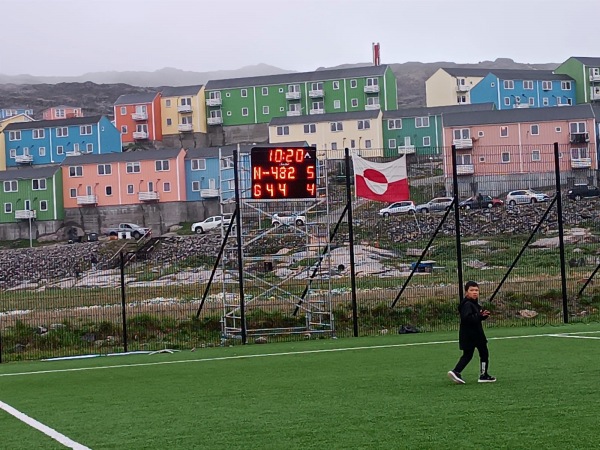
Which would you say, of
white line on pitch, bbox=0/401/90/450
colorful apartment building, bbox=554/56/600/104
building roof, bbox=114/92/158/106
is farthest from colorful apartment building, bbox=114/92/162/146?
white line on pitch, bbox=0/401/90/450

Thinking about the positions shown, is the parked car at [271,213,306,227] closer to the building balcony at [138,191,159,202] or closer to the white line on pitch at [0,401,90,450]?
the white line on pitch at [0,401,90,450]

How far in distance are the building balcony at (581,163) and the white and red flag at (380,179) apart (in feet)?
22.1

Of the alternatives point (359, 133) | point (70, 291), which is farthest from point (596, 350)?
point (359, 133)

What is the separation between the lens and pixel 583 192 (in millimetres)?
27703

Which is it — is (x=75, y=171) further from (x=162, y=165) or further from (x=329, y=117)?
(x=329, y=117)

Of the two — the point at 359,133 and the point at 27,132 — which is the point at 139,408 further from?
the point at 27,132

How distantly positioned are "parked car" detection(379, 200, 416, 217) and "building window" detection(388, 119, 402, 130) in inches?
3135

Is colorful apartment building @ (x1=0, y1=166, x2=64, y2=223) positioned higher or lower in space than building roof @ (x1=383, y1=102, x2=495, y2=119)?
lower

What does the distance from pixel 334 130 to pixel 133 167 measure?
22.4 meters

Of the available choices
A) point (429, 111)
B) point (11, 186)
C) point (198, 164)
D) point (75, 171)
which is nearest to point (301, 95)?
point (429, 111)

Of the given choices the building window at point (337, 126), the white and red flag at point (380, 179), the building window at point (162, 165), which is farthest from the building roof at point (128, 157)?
the white and red flag at point (380, 179)

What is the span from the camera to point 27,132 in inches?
4587

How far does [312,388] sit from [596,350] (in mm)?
5479

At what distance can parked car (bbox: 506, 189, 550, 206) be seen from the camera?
83.3ft
